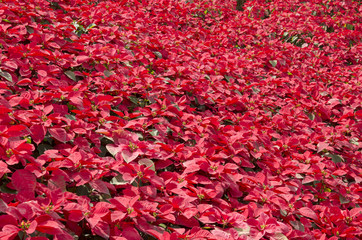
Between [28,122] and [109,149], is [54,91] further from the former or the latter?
[109,149]

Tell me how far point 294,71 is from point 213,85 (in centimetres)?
151

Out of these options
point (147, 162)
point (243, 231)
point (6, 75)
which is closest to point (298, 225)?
point (243, 231)

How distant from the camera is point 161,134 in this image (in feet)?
6.73

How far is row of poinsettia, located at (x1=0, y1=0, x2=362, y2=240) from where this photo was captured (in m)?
1.38

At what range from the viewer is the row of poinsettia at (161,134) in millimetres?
1384

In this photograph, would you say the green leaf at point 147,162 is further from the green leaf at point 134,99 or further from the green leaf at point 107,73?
the green leaf at point 107,73

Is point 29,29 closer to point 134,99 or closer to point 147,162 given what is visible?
point 134,99

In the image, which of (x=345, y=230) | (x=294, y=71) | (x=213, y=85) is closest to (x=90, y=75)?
(x=213, y=85)

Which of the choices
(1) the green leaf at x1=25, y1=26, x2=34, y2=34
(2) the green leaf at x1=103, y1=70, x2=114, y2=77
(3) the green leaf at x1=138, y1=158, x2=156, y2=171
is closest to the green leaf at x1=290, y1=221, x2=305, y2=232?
(3) the green leaf at x1=138, y1=158, x2=156, y2=171

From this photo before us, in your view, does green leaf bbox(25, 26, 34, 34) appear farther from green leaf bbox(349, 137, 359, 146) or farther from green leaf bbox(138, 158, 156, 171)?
green leaf bbox(349, 137, 359, 146)

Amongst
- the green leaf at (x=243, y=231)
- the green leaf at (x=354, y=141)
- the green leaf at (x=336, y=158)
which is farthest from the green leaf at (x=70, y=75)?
the green leaf at (x=354, y=141)

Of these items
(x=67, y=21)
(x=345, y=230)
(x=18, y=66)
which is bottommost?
(x=345, y=230)

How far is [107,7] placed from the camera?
393 cm

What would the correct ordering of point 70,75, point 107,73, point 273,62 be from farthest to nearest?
point 273,62
point 107,73
point 70,75
